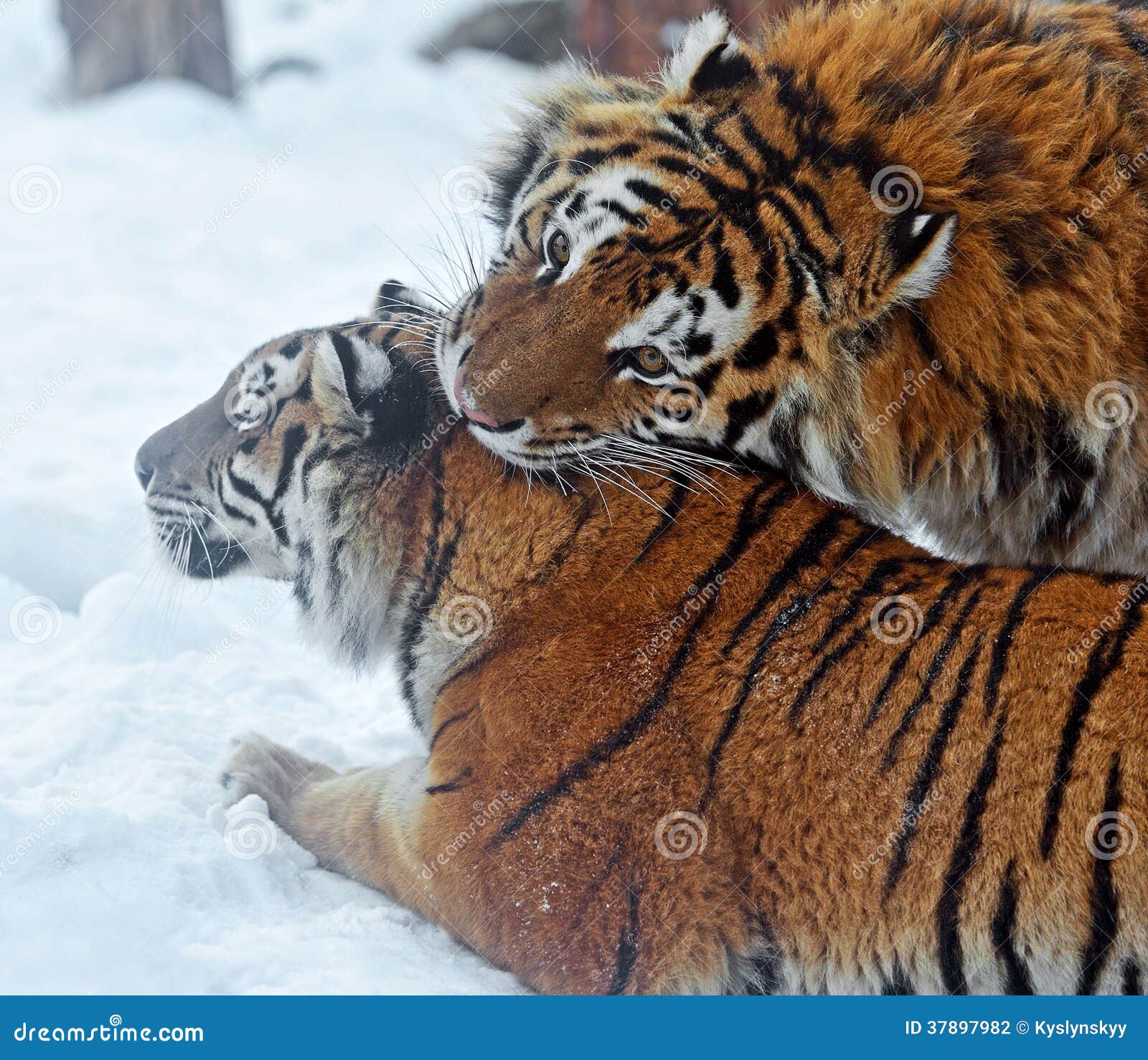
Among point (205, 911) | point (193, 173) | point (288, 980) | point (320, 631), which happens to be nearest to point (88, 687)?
point (320, 631)

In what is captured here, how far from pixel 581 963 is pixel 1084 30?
225cm

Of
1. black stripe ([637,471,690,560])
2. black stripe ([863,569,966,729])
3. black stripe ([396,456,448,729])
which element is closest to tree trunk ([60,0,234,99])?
black stripe ([396,456,448,729])

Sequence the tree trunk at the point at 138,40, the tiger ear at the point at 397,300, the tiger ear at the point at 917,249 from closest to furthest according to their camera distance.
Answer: the tiger ear at the point at 917,249
the tiger ear at the point at 397,300
the tree trunk at the point at 138,40

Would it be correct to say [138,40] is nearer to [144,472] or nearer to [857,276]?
[144,472]

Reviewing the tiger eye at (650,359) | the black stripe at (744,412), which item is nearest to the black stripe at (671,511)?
the black stripe at (744,412)

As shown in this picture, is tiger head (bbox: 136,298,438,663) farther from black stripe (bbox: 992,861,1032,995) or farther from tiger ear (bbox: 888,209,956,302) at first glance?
black stripe (bbox: 992,861,1032,995)

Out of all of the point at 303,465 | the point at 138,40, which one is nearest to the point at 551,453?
the point at 303,465

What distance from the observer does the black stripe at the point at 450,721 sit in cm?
232

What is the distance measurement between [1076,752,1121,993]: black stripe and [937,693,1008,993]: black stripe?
175 mm

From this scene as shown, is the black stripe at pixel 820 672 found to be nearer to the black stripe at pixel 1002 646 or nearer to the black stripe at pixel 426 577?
the black stripe at pixel 1002 646

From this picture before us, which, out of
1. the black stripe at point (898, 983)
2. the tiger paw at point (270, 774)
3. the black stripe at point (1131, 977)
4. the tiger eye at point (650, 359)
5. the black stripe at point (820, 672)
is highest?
the tiger eye at point (650, 359)

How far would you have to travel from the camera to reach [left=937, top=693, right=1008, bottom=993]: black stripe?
1.97m

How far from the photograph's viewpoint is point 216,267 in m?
5.43

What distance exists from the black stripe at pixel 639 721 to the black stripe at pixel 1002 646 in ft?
1.62
